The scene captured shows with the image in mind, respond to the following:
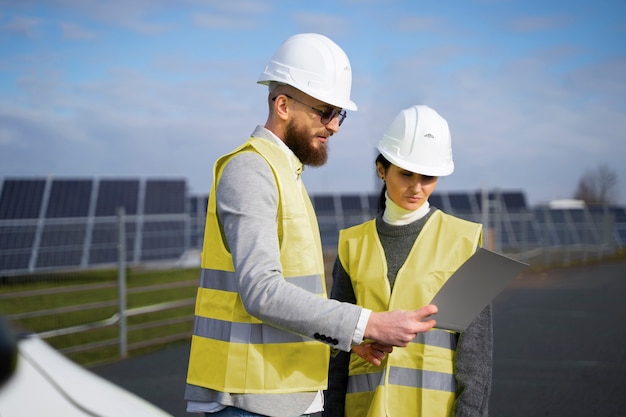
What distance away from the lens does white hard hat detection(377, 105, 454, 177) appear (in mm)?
3387

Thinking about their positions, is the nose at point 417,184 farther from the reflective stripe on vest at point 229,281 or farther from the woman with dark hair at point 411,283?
the reflective stripe on vest at point 229,281

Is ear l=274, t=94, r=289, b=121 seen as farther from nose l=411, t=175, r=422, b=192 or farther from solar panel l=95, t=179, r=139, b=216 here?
solar panel l=95, t=179, r=139, b=216

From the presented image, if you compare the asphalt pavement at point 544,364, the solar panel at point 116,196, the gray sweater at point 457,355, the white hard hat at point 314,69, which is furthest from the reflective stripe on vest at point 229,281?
the solar panel at point 116,196

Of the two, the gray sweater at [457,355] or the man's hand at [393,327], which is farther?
the gray sweater at [457,355]

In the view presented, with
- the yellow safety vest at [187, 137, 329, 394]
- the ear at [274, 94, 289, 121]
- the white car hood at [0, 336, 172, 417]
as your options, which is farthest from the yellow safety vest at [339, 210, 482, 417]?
the white car hood at [0, 336, 172, 417]

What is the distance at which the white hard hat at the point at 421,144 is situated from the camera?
3387 mm

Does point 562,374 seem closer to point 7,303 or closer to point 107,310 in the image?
point 107,310

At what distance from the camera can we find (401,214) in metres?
3.37

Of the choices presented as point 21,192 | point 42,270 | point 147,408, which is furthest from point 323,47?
point 21,192

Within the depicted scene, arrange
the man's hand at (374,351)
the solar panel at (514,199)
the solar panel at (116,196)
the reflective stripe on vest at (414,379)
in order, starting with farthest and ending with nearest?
1. the solar panel at (514,199)
2. the solar panel at (116,196)
3. the reflective stripe on vest at (414,379)
4. the man's hand at (374,351)

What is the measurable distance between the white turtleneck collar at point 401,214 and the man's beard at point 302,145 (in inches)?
28.8

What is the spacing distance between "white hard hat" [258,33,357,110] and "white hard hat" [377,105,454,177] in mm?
607

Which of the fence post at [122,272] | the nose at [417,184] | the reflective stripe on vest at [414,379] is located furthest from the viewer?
the fence post at [122,272]

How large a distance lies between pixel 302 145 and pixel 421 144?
33.4 inches
